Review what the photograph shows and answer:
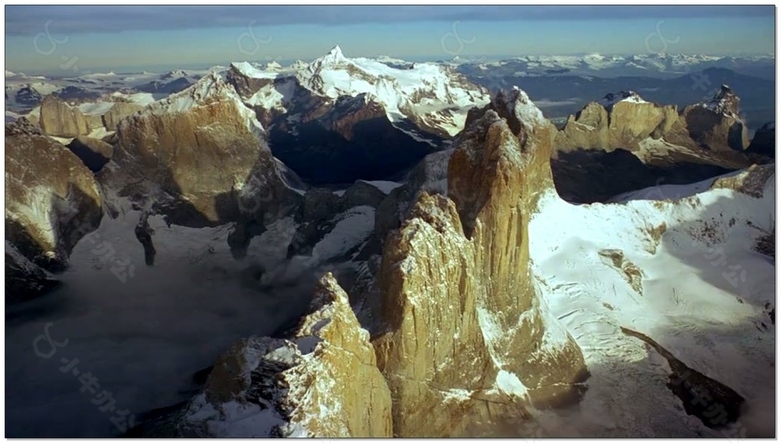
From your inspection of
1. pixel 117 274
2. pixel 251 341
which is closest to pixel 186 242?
pixel 117 274

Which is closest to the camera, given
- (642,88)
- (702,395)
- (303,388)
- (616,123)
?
(303,388)

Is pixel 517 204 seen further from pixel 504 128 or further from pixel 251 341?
pixel 251 341

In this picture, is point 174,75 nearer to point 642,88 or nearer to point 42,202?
point 42,202

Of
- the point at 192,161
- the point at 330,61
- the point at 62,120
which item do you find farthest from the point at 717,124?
the point at 62,120

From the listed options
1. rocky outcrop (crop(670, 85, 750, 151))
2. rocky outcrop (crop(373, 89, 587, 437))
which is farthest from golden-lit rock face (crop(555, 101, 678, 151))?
rocky outcrop (crop(373, 89, 587, 437))

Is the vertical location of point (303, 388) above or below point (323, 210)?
above

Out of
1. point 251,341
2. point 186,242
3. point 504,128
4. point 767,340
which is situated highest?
point 504,128

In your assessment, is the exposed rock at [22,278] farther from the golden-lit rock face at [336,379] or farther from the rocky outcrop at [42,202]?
the golden-lit rock face at [336,379]
